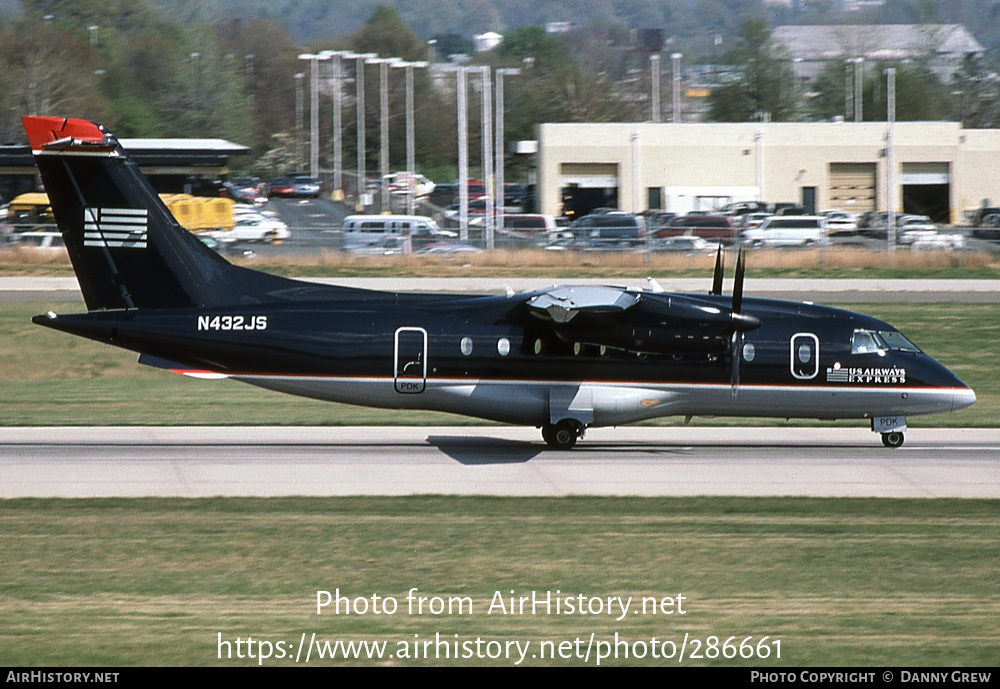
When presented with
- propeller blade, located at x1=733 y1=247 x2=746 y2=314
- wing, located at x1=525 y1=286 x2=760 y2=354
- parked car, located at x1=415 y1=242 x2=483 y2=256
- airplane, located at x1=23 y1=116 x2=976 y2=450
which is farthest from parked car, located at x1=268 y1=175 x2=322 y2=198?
propeller blade, located at x1=733 y1=247 x2=746 y2=314

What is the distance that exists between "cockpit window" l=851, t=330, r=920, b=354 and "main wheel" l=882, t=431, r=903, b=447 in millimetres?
1712

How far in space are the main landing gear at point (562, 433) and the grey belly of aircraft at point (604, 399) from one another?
189mm

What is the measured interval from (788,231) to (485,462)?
4700 centimetres

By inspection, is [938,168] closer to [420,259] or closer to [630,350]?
[420,259]

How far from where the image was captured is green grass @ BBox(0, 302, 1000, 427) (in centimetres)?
2858

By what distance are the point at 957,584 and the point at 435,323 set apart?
11250mm

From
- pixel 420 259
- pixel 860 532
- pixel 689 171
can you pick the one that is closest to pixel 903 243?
pixel 689 171

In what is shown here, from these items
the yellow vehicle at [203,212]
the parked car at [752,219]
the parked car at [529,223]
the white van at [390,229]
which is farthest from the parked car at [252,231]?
the parked car at [752,219]

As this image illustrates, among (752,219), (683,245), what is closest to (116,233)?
(683,245)

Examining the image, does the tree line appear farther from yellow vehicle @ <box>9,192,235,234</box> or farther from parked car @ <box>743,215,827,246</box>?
parked car @ <box>743,215,827,246</box>

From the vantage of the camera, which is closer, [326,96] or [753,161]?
[753,161]

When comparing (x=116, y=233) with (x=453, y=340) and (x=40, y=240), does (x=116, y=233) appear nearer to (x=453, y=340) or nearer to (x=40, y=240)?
(x=453, y=340)

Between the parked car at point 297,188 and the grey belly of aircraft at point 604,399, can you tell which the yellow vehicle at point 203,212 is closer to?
the parked car at point 297,188

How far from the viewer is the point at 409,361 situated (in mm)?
23734
